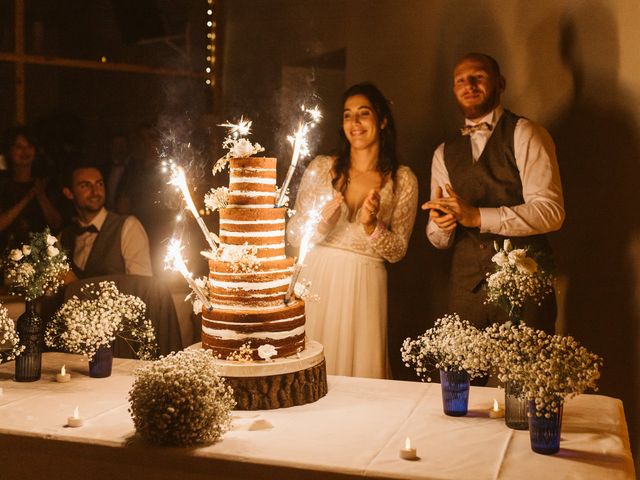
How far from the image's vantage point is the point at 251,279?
2830 mm

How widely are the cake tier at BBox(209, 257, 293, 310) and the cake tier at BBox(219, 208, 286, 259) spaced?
0.06 meters

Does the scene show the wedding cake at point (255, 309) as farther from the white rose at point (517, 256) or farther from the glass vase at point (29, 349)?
the white rose at point (517, 256)

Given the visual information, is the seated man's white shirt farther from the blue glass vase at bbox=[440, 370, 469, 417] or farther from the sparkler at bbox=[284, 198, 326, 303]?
the blue glass vase at bbox=[440, 370, 469, 417]

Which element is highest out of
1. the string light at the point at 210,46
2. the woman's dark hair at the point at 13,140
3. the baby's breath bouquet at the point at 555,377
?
the string light at the point at 210,46

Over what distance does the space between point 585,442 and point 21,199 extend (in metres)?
3.81

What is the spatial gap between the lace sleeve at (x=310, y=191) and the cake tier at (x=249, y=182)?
4.54 ft

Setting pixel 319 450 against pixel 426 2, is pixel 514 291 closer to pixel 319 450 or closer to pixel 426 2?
pixel 319 450

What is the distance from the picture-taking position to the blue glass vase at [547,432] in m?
2.26

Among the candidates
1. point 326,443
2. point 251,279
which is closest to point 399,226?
point 251,279

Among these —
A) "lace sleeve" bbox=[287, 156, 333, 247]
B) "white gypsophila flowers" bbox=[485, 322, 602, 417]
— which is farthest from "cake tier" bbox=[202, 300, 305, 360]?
"lace sleeve" bbox=[287, 156, 333, 247]

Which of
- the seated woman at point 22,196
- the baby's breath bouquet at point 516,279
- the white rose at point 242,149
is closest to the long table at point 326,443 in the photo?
the baby's breath bouquet at point 516,279

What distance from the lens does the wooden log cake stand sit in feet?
9.03

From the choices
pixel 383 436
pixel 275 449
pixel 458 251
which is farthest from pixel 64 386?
pixel 458 251

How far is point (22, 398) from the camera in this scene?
2.81 meters
